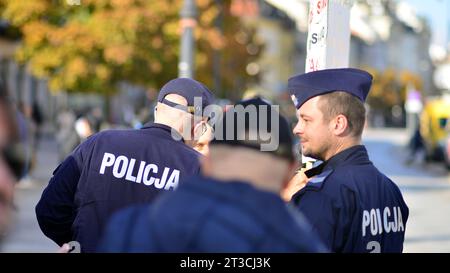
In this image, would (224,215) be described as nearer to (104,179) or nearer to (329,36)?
(104,179)

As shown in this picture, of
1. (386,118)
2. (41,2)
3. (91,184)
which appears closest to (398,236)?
(91,184)

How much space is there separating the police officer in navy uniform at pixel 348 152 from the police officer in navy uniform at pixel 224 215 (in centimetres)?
116

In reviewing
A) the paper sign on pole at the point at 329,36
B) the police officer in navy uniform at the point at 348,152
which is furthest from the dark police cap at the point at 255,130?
the paper sign on pole at the point at 329,36

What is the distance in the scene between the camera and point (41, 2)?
2303 cm

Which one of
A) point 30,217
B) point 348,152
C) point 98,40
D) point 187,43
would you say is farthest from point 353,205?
point 98,40

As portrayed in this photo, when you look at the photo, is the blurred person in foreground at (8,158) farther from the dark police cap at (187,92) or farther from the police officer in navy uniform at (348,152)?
the dark police cap at (187,92)

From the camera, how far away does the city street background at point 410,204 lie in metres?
11.7

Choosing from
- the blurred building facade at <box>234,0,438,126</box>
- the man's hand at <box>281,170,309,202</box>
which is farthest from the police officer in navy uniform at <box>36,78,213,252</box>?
the blurred building facade at <box>234,0,438,126</box>

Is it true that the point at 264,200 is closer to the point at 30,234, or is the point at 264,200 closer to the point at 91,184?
the point at 91,184

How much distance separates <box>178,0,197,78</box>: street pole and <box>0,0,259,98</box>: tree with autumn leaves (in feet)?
26.8

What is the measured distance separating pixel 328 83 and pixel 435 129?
32237 mm

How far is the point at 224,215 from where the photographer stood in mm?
2240

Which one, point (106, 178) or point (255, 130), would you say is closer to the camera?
point (255, 130)
